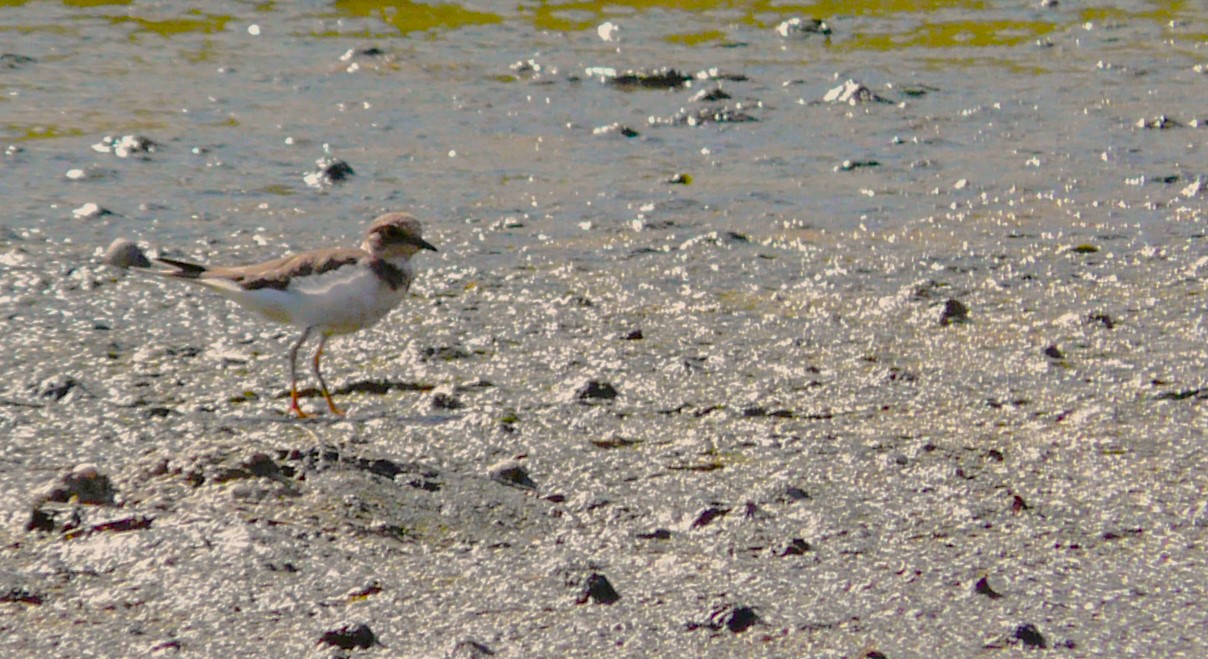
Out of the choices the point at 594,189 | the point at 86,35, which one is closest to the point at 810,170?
the point at 594,189

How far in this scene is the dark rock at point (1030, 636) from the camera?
425 centimetres

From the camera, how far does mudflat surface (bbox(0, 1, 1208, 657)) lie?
4496mm

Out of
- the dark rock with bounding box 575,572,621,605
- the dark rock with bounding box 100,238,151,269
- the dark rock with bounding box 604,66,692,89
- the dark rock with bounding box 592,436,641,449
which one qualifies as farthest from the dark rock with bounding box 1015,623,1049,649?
the dark rock with bounding box 604,66,692,89

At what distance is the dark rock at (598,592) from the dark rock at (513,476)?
86 centimetres

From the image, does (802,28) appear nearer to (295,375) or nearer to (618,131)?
(618,131)

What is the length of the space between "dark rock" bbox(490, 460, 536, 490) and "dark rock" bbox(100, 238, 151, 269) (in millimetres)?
3153

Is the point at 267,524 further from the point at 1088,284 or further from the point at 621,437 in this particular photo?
the point at 1088,284

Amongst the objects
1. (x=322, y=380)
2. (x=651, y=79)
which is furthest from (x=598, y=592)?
(x=651, y=79)

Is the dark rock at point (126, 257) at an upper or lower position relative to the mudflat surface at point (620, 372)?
upper

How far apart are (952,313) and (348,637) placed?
3858 mm

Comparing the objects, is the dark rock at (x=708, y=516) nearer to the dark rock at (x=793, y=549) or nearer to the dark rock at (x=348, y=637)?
the dark rock at (x=793, y=549)

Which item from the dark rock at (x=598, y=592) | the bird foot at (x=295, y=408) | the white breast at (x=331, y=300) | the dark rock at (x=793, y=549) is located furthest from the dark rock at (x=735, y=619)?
the white breast at (x=331, y=300)

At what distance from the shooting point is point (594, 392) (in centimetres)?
623

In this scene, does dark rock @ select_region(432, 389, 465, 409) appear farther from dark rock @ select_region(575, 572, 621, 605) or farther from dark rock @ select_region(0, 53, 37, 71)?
dark rock @ select_region(0, 53, 37, 71)
